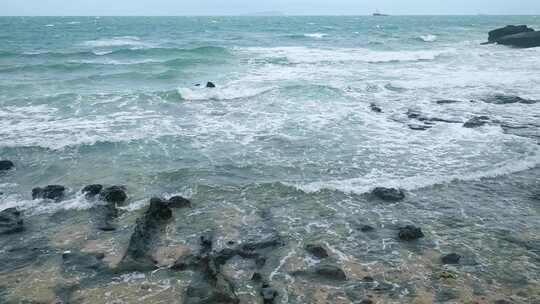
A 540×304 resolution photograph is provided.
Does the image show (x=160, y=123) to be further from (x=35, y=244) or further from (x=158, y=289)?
(x=158, y=289)

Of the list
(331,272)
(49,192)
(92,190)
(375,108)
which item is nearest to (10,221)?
(49,192)

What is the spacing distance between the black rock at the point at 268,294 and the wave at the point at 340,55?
106ft

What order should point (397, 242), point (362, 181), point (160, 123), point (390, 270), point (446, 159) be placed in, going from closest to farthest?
point (390, 270) < point (397, 242) < point (362, 181) < point (446, 159) < point (160, 123)

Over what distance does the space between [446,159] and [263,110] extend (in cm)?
903

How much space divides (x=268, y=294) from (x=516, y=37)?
48914 millimetres

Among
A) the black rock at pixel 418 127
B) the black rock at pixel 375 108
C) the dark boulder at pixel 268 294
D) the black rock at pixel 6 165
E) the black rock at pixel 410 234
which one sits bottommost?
the dark boulder at pixel 268 294

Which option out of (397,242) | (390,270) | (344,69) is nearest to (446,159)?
(397,242)

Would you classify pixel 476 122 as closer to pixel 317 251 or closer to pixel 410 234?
pixel 410 234

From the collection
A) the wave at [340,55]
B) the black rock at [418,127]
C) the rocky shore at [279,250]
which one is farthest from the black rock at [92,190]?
the wave at [340,55]

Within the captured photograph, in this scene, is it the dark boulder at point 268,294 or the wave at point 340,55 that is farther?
the wave at point 340,55

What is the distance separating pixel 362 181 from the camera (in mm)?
12219

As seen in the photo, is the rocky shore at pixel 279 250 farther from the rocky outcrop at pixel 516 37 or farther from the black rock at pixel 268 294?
the rocky outcrop at pixel 516 37

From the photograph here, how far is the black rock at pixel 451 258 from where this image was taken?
8.31 meters

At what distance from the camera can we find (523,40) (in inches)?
1843
